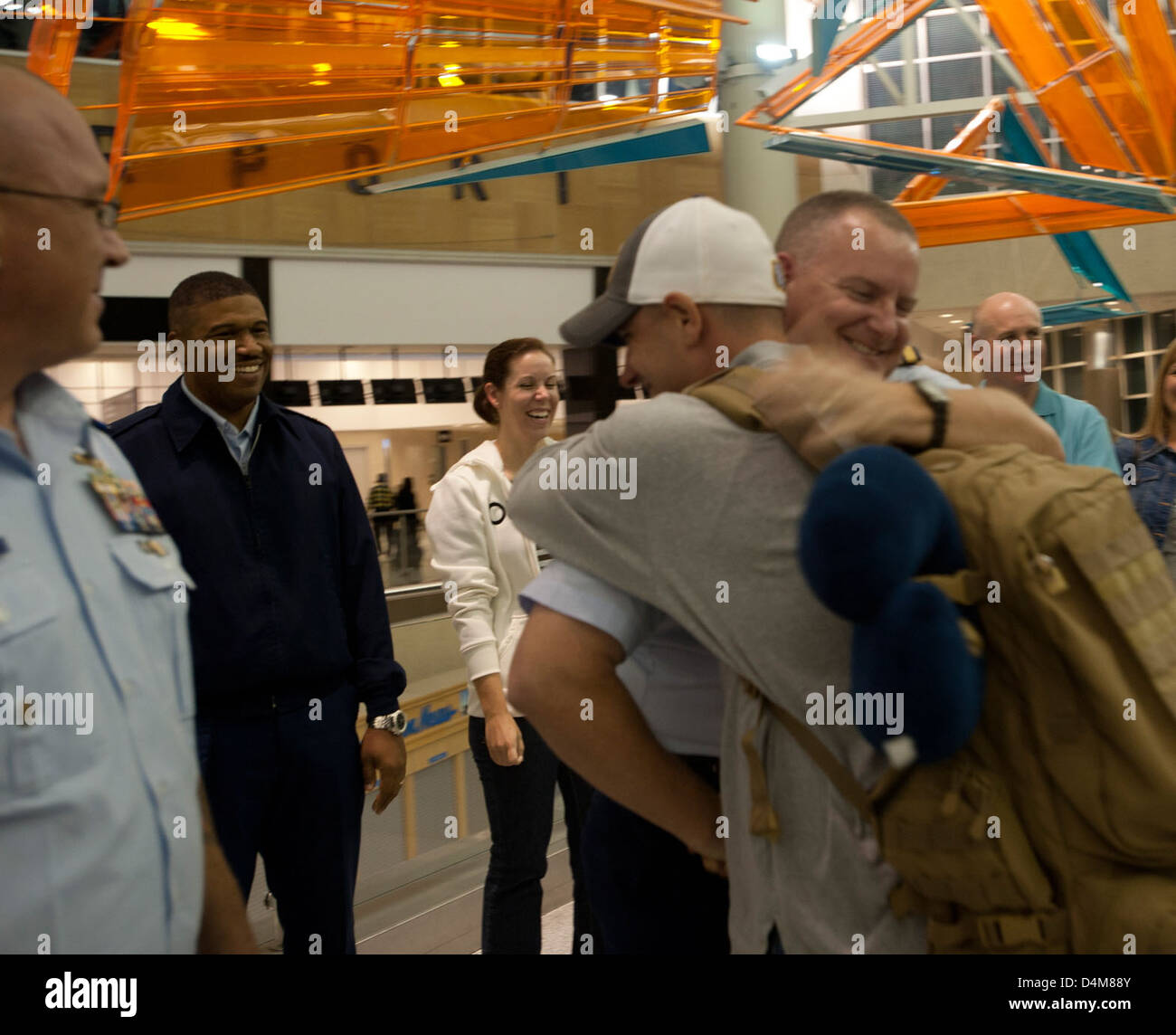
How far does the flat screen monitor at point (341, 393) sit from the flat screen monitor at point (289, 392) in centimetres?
10

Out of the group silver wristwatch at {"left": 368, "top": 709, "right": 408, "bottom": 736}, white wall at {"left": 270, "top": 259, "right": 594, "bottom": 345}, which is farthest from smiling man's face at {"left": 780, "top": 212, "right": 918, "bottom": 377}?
white wall at {"left": 270, "top": 259, "right": 594, "bottom": 345}

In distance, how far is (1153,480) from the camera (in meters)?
3.91

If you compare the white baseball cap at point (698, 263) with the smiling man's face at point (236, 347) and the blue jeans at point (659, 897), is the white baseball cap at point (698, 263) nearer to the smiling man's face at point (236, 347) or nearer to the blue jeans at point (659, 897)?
the blue jeans at point (659, 897)

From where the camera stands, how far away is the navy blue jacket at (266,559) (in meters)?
2.55

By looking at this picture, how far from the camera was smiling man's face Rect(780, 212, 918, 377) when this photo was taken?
1.68 meters

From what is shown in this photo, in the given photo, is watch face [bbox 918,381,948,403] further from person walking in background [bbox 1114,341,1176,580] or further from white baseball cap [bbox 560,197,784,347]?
person walking in background [bbox 1114,341,1176,580]

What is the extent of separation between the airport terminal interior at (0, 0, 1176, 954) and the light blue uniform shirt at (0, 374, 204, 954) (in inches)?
8.2

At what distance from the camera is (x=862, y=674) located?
1.17m

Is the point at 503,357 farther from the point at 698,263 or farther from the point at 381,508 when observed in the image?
the point at 381,508

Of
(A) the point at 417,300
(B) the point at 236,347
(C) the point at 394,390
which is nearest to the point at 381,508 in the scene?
(C) the point at 394,390

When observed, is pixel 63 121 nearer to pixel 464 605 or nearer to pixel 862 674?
Result: pixel 862 674
